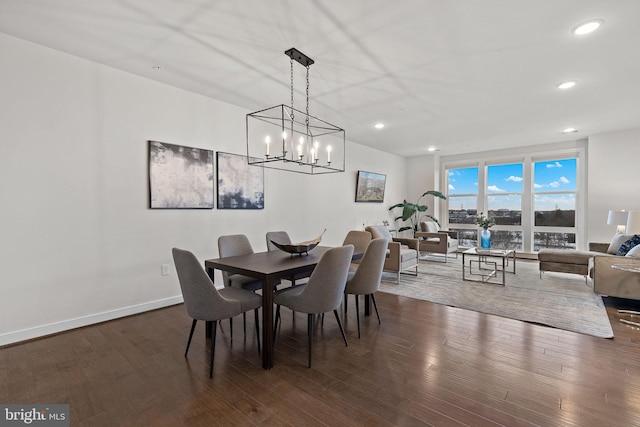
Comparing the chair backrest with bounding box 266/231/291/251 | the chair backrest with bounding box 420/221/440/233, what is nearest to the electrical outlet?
the chair backrest with bounding box 266/231/291/251

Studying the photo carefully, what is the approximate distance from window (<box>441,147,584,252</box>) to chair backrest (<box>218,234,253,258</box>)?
6558 millimetres

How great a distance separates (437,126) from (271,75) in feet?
11.2

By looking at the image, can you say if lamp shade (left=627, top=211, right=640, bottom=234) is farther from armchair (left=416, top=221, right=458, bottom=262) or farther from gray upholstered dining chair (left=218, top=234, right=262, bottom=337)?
gray upholstered dining chair (left=218, top=234, right=262, bottom=337)

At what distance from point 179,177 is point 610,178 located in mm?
7725

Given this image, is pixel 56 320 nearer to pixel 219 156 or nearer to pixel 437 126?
pixel 219 156

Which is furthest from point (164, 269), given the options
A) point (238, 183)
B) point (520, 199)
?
point (520, 199)

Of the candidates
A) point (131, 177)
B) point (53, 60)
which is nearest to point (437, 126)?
point (131, 177)

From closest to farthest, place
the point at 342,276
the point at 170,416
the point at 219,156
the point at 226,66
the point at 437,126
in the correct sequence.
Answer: the point at 170,416, the point at 342,276, the point at 226,66, the point at 219,156, the point at 437,126

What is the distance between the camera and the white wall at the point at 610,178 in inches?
219

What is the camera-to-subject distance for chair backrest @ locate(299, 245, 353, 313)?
226 cm

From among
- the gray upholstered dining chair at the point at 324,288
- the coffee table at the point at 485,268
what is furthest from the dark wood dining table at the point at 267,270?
the coffee table at the point at 485,268

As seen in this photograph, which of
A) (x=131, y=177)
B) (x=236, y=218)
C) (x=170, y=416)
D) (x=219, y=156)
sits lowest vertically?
(x=170, y=416)

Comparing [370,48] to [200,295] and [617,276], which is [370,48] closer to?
[200,295]

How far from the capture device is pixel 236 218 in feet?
14.1
